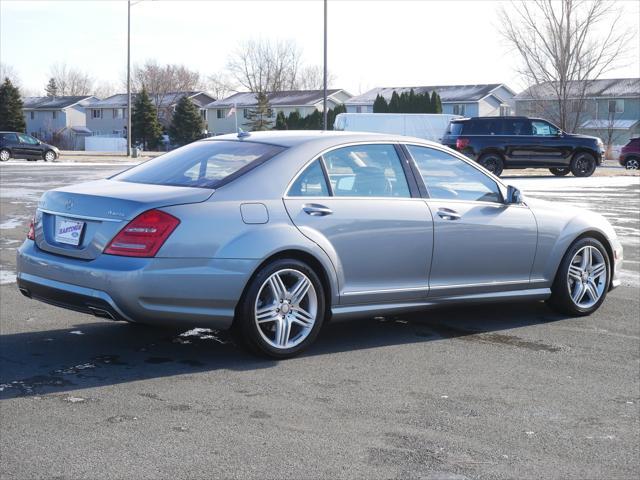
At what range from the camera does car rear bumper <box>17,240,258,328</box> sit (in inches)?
216

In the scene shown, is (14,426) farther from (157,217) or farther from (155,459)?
(157,217)

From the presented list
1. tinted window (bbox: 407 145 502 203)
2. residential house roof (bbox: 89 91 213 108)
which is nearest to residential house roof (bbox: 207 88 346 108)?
residential house roof (bbox: 89 91 213 108)

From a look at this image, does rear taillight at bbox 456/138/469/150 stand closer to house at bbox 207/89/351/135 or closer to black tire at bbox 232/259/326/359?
black tire at bbox 232/259/326/359

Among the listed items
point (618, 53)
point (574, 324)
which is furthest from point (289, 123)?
point (574, 324)

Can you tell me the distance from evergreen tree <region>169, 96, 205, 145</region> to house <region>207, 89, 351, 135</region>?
24.9 feet

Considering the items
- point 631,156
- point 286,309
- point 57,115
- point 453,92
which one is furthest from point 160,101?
point 286,309

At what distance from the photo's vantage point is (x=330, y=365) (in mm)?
5953

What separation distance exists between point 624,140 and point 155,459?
7821cm

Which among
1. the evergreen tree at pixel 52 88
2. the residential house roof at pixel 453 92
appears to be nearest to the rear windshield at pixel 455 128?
the residential house roof at pixel 453 92

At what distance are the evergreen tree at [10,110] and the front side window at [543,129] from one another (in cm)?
5908

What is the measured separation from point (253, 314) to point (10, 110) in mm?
77898

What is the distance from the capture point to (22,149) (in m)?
44.0

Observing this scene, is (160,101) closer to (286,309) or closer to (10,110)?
(10,110)

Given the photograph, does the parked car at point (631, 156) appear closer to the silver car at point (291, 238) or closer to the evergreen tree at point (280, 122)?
the silver car at point (291, 238)
